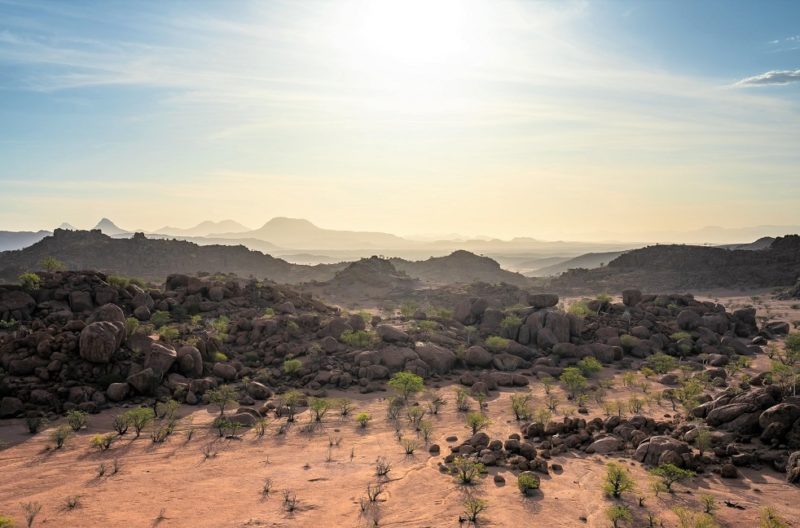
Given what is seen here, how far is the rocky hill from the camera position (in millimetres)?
68188

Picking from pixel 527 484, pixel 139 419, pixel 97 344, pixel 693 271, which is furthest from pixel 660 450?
pixel 693 271

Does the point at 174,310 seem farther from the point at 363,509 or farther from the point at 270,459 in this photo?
the point at 363,509

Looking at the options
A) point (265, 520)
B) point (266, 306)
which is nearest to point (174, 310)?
point (266, 306)

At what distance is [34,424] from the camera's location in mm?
15742

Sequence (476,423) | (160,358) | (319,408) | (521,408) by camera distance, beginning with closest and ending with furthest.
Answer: (476,423) → (319,408) → (521,408) → (160,358)

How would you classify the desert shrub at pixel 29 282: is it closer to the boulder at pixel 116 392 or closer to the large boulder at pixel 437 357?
the boulder at pixel 116 392

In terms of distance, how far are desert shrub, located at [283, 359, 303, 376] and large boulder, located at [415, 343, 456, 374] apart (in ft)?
21.1

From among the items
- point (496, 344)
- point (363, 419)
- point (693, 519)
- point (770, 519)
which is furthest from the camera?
point (496, 344)

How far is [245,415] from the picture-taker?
698 inches

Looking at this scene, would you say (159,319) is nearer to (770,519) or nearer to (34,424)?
(34,424)

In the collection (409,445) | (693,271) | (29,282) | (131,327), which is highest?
(29,282)

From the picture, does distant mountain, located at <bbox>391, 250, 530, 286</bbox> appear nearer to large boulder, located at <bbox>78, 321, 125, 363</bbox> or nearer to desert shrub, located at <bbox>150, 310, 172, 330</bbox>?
desert shrub, located at <bbox>150, 310, 172, 330</bbox>

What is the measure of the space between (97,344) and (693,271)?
7959cm

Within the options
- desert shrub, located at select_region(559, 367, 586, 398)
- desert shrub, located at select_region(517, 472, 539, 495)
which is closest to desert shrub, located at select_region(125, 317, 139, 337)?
desert shrub, located at select_region(517, 472, 539, 495)
